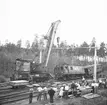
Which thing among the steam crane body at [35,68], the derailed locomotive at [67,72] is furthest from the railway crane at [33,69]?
the derailed locomotive at [67,72]

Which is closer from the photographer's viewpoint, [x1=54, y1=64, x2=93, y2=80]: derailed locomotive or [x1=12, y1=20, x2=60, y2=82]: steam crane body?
[x1=12, y1=20, x2=60, y2=82]: steam crane body

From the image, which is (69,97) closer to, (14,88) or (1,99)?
(1,99)

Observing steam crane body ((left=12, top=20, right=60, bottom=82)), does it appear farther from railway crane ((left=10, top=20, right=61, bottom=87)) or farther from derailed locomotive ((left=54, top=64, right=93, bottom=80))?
derailed locomotive ((left=54, top=64, right=93, bottom=80))

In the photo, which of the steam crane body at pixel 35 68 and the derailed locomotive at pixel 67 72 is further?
the derailed locomotive at pixel 67 72

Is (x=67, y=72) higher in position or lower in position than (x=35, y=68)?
lower

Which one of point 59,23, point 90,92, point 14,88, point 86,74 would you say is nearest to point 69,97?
point 90,92

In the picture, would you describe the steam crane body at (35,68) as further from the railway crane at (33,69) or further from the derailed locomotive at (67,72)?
the derailed locomotive at (67,72)

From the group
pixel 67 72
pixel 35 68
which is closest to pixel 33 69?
pixel 35 68

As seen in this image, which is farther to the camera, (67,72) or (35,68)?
(67,72)

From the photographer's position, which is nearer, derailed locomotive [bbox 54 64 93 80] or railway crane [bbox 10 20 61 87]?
railway crane [bbox 10 20 61 87]

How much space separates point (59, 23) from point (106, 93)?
1592 centimetres

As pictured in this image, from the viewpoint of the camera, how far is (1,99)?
39.4 feet

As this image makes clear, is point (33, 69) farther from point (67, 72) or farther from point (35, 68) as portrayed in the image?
point (67, 72)

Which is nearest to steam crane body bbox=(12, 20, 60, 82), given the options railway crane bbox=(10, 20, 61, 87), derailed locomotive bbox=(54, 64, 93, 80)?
railway crane bbox=(10, 20, 61, 87)
